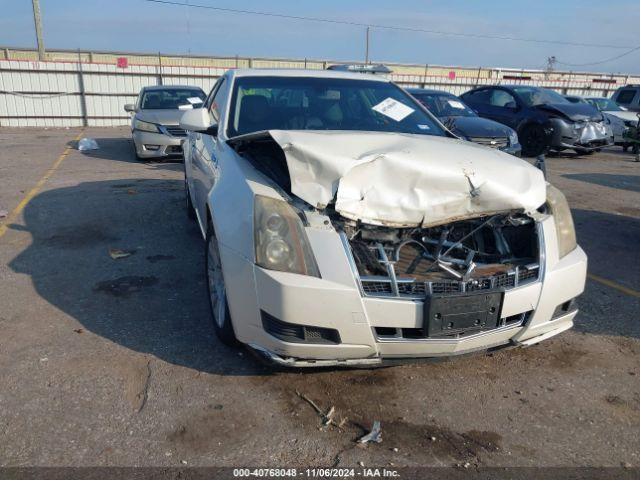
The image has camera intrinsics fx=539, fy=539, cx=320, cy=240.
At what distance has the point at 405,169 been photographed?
2.97 m

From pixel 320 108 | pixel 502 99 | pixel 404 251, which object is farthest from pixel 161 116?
pixel 404 251

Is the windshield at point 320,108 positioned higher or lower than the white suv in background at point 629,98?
higher

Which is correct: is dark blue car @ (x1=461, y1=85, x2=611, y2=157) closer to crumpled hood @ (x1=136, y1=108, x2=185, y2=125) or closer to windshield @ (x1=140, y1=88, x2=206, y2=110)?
windshield @ (x1=140, y1=88, x2=206, y2=110)

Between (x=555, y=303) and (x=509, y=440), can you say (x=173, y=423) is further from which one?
(x=555, y=303)

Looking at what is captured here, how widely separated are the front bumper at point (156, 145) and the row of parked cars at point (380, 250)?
7.07 m

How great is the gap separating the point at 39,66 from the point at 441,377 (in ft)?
61.7

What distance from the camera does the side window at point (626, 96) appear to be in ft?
56.1

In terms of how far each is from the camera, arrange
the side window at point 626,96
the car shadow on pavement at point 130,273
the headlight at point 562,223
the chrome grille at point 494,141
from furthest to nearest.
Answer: the side window at point 626,96
the chrome grille at point 494,141
the car shadow on pavement at point 130,273
the headlight at point 562,223

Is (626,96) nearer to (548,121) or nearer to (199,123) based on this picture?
(548,121)

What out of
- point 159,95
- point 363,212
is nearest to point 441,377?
point 363,212

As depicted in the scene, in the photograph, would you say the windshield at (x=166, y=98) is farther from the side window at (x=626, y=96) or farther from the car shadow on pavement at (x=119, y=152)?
the side window at (x=626, y=96)

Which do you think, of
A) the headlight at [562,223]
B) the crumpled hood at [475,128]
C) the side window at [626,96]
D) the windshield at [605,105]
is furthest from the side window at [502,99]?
the headlight at [562,223]

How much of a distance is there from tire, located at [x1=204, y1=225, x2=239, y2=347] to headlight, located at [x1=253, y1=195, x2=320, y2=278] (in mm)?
555

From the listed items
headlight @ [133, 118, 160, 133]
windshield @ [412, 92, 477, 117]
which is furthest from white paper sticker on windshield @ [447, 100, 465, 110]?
headlight @ [133, 118, 160, 133]
